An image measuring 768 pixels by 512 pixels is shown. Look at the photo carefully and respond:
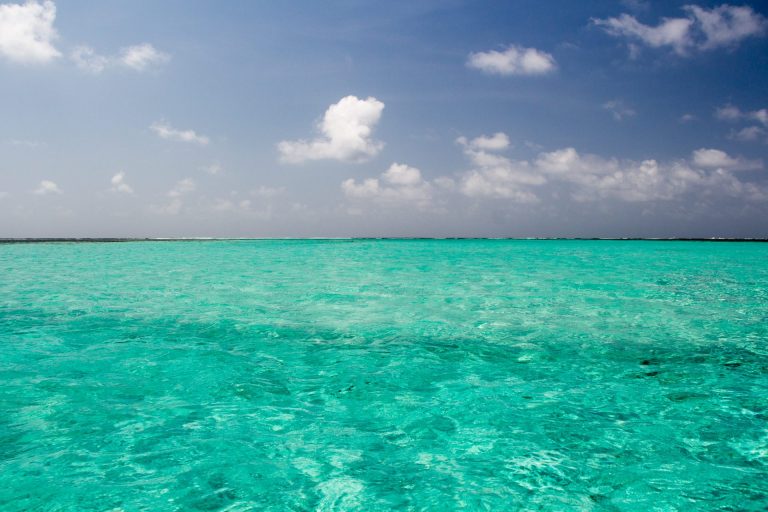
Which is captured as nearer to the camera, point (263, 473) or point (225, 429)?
point (263, 473)

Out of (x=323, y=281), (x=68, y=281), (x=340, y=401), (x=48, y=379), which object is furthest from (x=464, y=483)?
(x=68, y=281)

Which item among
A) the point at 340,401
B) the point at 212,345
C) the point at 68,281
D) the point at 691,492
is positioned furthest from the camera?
the point at 68,281

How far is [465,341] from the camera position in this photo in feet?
25.6

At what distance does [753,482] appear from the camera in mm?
3391

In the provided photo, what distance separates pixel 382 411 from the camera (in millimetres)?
4805

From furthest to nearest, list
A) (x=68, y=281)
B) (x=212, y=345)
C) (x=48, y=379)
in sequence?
(x=68, y=281)
(x=212, y=345)
(x=48, y=379)

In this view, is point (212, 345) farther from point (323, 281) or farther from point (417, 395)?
point (323, 281)

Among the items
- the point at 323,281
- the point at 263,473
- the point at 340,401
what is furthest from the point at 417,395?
the point at 323,281

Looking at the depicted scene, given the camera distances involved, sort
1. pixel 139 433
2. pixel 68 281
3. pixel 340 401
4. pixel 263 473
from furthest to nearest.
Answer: pixel 68 281, pixel 340 401, pixel 139 433, pixel 263 473

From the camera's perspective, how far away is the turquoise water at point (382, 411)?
332cm

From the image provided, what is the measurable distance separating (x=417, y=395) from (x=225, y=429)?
7.04 ft

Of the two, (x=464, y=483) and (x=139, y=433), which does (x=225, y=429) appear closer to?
(x=139, y=433)

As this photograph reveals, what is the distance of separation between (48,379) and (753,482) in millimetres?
7312

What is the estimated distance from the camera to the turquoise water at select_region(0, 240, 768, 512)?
10.9 feet
